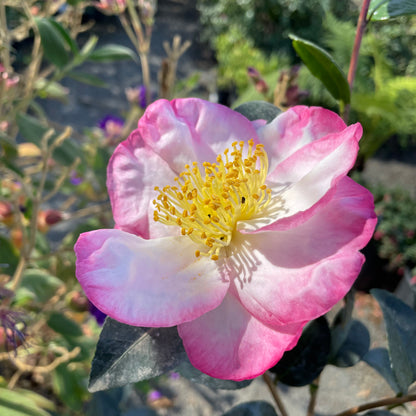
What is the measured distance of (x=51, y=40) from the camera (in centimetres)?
82

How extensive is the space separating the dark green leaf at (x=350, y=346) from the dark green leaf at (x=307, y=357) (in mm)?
62

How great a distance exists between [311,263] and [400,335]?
0.68 ft

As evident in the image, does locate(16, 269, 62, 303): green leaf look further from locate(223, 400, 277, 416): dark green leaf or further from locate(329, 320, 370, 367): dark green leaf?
locate(329, 320, 370, 367): dark green leaf

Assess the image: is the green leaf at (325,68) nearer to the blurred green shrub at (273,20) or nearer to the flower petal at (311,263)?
the flower petal at (311,263)

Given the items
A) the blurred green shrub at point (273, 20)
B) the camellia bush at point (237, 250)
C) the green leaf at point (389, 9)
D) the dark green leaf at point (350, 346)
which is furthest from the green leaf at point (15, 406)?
the blurred green shrub at point (273, 20)

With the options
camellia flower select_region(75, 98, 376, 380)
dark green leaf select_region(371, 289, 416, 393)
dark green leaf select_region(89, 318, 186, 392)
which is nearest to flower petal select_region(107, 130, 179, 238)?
camellia flower select_region(75, 98, 376, 380)

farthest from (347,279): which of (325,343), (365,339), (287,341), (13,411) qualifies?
(13,411)

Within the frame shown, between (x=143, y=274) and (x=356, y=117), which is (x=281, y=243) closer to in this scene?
(x=143, y=274)

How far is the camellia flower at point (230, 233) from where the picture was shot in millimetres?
383

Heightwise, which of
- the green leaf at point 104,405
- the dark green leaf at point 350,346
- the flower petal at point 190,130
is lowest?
the green leaf at point 104,405

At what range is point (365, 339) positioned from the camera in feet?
2.02

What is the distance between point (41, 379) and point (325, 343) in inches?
49.7

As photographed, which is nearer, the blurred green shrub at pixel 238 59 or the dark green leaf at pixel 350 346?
the dark green leaf at pixel 350 346

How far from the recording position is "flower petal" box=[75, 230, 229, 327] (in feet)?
1.24
